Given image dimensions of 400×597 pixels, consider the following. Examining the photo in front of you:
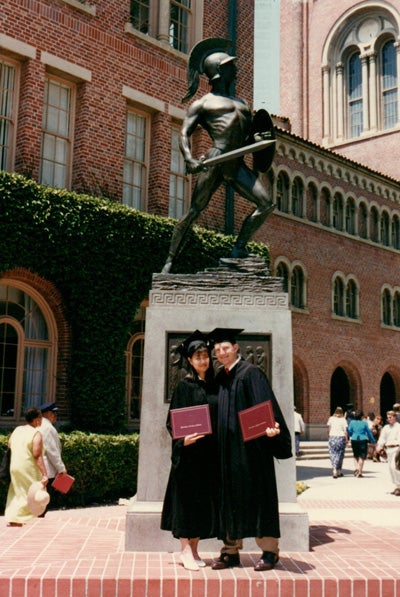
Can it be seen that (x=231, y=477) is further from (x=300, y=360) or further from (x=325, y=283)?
(x=325, y=283)

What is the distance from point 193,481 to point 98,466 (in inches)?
296

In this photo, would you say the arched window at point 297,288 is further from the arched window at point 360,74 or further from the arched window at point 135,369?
the arched window at point 360,74

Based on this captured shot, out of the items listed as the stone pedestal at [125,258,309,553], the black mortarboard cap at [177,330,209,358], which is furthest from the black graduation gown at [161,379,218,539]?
the stone pedestal at [125,258,309,553]

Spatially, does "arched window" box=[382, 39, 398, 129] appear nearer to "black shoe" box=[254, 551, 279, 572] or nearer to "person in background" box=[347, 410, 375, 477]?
"person in background" box=[347, 410, 375, 477]

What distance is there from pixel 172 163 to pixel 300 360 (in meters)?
10.9

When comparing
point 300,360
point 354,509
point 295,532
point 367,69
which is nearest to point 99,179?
point 354,509

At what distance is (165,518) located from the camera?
559cm

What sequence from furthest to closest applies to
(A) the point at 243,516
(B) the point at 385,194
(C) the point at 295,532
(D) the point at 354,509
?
(B) the point at 385,194, (D) the point at 354,509, (C) the point at 295,532, (A) the point at 243,516

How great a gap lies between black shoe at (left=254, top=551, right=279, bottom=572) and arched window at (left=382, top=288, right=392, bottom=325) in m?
26.3

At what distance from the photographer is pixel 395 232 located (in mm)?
31938

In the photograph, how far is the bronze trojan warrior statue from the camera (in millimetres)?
7492

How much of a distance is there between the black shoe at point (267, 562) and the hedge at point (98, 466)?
7255 millimetres

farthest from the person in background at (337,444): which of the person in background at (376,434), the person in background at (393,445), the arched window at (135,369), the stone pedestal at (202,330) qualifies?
the stone pedestal at (202,330)

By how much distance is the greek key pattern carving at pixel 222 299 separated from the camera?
6914mm
